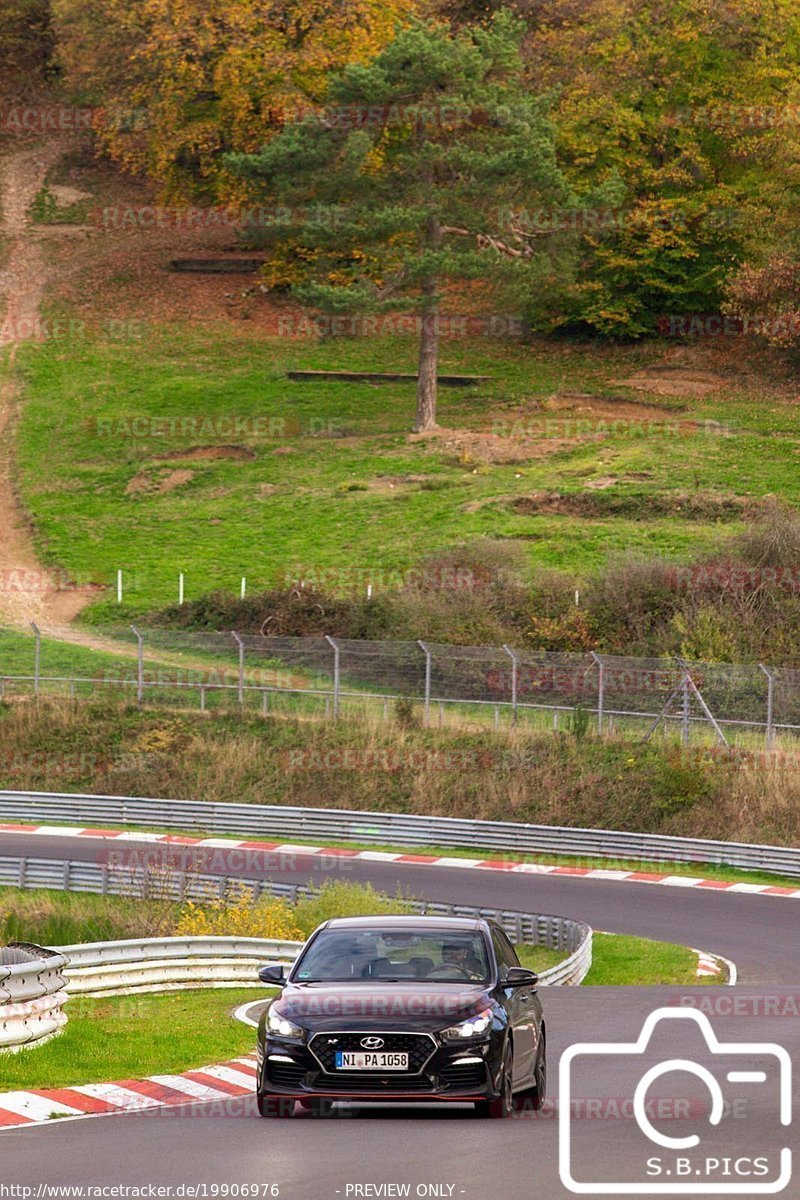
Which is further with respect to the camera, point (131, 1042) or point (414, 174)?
point (414, 174)

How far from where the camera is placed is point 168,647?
44781mm

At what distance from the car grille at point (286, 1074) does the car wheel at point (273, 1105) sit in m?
0.14

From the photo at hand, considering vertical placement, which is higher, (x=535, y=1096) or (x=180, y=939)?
(x=535, y=1096)

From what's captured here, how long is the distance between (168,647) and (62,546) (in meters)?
16.6

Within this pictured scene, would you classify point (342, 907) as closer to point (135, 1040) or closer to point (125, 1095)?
point (135, 1040)

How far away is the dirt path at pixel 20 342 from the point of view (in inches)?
2208

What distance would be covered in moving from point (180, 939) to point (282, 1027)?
7878 millimetres

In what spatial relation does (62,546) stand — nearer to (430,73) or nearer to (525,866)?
(430,73)

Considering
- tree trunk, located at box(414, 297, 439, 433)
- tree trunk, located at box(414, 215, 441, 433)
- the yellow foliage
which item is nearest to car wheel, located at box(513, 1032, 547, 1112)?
the yellow foliage

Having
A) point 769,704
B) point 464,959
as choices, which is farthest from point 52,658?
point 464,959

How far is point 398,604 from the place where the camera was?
161 feet

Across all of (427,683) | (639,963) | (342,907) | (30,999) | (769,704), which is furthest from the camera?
(427,683)

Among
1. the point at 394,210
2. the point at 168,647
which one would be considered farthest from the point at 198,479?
the point at 168,647

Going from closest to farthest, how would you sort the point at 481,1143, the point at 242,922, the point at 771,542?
the point at 481,1143 < the point at 242,922 < the point at 771,542
